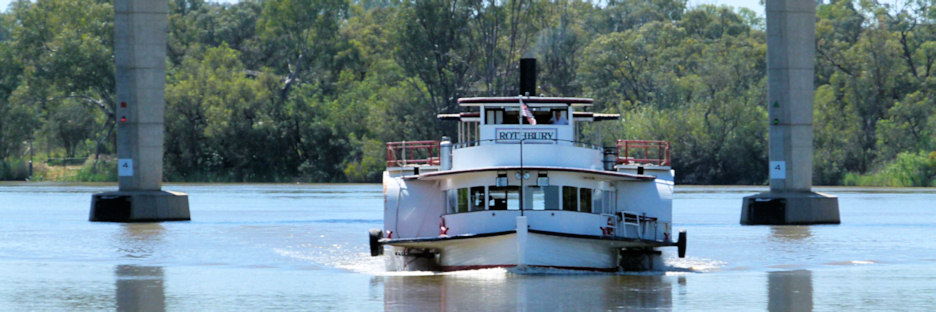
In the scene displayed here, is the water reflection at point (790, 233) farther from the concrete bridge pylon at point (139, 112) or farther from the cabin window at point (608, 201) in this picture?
the concrete bridge pylon at point (139, 112)

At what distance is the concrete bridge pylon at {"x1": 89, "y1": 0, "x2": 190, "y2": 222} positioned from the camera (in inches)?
2179

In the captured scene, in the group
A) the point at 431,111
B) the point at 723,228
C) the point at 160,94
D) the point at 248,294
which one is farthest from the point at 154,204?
the point at 431,111

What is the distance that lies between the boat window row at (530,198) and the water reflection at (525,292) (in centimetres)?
158

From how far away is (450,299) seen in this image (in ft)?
101

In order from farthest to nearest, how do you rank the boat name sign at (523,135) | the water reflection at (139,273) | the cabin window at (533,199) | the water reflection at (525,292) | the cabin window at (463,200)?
1. the boat name sign at (523,135)
2. the cabin window at (463,200)
3. the cabin window at (533,199)
4. the water reflection at (139,273)
5. the water reflection at (525,292)

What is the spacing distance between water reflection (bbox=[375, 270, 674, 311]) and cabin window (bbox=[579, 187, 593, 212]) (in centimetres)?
162

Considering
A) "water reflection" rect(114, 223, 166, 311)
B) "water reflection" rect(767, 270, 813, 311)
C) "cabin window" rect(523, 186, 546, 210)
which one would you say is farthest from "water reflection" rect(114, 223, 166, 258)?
"water reflection" rect(767, 270, 813, 311)

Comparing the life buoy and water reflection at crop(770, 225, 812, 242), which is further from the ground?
the life buoy

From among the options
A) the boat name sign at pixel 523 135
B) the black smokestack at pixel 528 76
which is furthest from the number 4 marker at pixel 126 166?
the boat name sign at pixel 523 135

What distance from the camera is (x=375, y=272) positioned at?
38688mm

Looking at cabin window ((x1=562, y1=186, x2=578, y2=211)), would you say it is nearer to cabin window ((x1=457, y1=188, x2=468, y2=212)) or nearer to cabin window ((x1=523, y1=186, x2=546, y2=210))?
cabin window ((x1=523, y1=186, x2=546, y2=210))

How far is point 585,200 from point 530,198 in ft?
5.18

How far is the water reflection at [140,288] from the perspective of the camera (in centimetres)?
3042

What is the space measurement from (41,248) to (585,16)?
94.4 m
